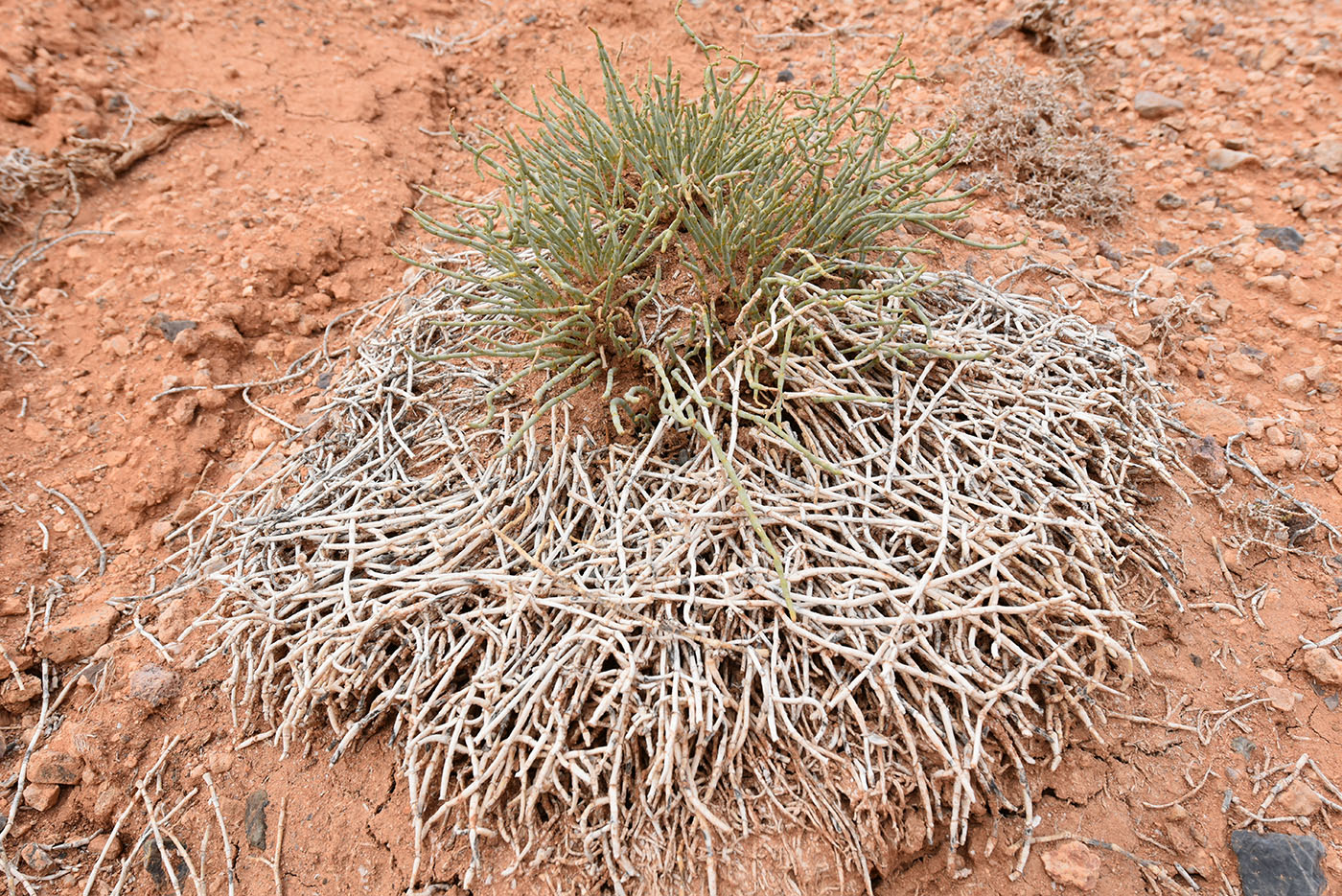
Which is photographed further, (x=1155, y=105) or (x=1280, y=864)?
(x=1155, y=105)

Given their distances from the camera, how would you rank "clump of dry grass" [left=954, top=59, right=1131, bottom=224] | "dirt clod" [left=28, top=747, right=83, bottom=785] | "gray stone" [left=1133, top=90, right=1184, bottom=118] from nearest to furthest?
1. "dirt clod" [left=28, top=747, right=83, bottom=785]
2. "clump of dry grass" [left=954, top=59, right=1131, bottom=224]
3. "gray stone" [left=1133, top=90, right=1184, bottom=118]

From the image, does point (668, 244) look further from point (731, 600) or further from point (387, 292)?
point (387, 292)

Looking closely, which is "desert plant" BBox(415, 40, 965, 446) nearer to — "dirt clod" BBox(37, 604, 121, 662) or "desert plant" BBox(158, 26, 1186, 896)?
"desert plant" BBox(158, 26, 1186, 896)

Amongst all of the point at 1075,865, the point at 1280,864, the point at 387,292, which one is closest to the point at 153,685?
the point at 387,292

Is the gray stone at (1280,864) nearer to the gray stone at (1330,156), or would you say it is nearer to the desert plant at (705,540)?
the desert plant at (705,540)

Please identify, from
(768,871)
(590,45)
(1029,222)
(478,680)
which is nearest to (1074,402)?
(1029,222)

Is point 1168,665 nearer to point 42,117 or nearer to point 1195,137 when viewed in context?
point 1195,137

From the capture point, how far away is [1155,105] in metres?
2.84

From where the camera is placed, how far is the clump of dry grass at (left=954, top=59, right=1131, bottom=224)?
100 inches

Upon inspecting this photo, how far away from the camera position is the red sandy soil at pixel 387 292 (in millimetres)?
1466

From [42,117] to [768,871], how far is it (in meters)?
3.91

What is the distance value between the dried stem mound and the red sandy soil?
12 centimetres

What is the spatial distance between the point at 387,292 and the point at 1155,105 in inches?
121

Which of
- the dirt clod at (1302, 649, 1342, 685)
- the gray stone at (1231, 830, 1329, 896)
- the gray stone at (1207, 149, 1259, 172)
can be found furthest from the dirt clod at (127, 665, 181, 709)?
the gray stone at (1207, 149, 1259, 172)
